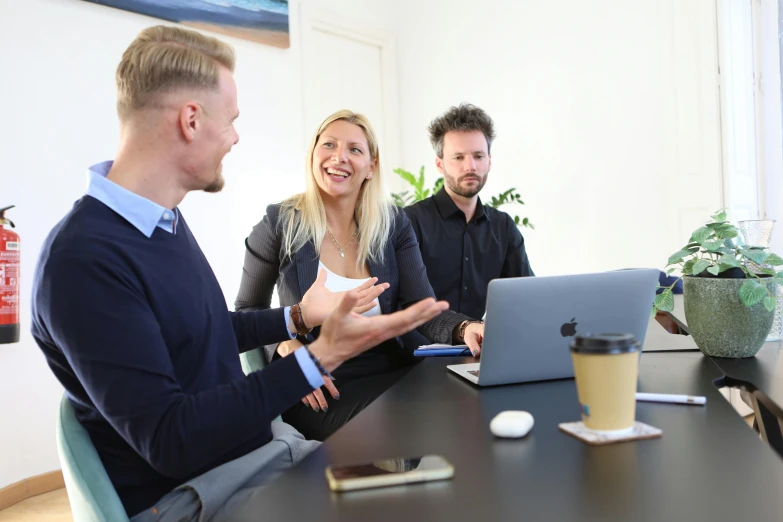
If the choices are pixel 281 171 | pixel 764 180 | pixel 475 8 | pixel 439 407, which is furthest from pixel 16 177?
pixel 764 180

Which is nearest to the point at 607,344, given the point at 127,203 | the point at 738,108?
the point at 127,203

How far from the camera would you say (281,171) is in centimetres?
417

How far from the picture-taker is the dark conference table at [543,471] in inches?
27.3

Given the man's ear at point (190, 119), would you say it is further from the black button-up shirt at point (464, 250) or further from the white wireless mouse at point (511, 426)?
the black button-up shirt at point (464, 250)

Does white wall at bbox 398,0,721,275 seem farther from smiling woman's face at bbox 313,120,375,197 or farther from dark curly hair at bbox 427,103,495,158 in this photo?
smiling woman's face at bbox 313,120,375,197

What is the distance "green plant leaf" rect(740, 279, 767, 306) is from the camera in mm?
1371

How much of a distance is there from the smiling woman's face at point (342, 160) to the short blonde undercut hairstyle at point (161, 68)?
1065 millimetres

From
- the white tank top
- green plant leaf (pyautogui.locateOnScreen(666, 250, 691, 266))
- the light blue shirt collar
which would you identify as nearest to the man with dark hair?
the white tank top

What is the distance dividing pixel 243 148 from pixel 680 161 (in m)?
2.46

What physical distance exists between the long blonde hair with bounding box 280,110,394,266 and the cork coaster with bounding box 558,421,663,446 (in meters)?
1.33

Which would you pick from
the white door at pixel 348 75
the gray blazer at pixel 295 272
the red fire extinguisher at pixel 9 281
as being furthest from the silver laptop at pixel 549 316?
the white door at pixel 348 75

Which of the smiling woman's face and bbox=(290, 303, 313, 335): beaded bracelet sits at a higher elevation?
the smiling woman's face

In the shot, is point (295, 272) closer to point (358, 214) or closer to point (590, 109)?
point (358, 214)

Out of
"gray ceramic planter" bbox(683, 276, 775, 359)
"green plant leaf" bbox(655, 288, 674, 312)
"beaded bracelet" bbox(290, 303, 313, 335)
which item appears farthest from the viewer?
"beaded bracelet" bbox(290, 303, 313, 335)
